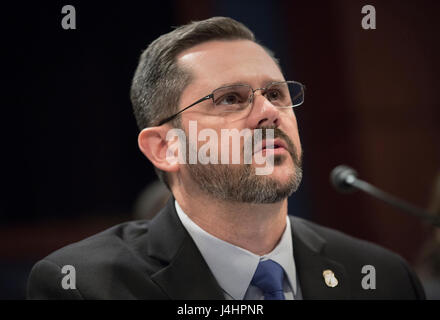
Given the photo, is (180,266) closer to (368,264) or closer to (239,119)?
(239,119)

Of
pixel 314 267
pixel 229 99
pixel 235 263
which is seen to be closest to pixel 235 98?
pixel 229 99

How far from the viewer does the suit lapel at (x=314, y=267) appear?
1.54m

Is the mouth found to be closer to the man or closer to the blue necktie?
the man

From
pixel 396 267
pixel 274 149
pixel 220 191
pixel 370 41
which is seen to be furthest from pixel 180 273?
pixel 370 41

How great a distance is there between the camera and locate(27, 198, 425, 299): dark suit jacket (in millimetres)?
1396

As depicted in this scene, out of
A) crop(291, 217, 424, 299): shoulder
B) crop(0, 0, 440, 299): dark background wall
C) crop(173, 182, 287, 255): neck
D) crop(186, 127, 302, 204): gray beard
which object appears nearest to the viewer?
crop(186, 127, 302, 204): gray beard

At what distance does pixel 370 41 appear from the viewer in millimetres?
3164

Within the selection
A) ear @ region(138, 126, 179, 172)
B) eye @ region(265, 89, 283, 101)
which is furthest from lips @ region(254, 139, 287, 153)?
ear @ region(138, 126, 179, 172)

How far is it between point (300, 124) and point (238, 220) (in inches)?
40.6

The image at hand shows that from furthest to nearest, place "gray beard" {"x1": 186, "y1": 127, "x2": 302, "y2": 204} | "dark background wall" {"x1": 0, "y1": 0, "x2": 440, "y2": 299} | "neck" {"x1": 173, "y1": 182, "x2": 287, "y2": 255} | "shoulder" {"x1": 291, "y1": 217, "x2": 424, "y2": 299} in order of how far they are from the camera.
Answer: "dark background wall" {"x1": 0, "y1": 0, "x2": 440, "y2": 299}, "shoulder" {"x1": 291, "y1": 217, "x2": 424, "y2": 299}, "neck" {"x1": 173, "y1": 182, "x2": 287, "y2": 255}, "gray beard" {"x1": 186, "y1": 127, "x2": 302, "y2": 204}

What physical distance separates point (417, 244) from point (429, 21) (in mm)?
1342

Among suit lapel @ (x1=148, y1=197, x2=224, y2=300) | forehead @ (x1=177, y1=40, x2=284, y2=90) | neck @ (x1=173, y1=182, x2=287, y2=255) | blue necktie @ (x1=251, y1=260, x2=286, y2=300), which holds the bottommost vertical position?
blue necktie @ (x1=251, y1=260, x2=286, y2=300)

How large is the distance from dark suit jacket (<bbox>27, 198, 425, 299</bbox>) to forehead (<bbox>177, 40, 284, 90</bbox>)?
1.40 ft

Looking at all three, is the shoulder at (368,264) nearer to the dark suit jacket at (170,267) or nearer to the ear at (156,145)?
the dark suit jacket at (170,267)
